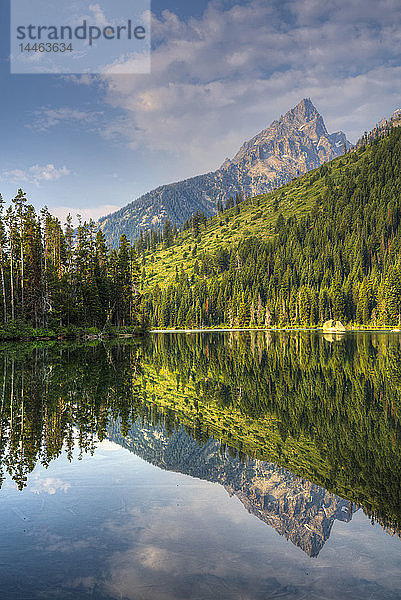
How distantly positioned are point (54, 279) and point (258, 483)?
72099 millimetres

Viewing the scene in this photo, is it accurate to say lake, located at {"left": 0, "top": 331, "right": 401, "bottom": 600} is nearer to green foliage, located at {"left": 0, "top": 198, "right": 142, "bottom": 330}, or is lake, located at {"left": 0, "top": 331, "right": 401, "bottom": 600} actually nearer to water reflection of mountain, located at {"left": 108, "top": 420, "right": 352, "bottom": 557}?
water reflection of mountain, located at {"left": 108, "top": 420, "right": 352, "bottom": 557}

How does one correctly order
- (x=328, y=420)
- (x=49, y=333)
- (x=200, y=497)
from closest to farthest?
(x=200, y=497)
(x=328, y=420)
(x=49, y=333)

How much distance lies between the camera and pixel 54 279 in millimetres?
76312

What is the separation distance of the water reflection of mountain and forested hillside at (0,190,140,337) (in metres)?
53.9

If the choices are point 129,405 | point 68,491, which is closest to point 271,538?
point 68,491

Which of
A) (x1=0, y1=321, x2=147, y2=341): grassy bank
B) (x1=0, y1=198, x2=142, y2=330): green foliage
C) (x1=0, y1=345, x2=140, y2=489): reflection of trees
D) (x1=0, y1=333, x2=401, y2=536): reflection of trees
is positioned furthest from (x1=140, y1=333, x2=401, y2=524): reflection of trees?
(x1=0, y1=198, x2=142, y2=330): green foliage

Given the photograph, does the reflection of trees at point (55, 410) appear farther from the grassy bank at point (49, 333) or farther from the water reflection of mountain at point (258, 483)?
the grassy bank at point (49, 333)

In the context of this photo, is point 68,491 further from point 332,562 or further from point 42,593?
point 332,562

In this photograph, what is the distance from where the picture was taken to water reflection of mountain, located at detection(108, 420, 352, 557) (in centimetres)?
782

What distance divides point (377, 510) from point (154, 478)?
5046mm

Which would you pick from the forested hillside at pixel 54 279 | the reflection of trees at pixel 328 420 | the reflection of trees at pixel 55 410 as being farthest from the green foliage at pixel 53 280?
the reflection of trees at pixel 328 420

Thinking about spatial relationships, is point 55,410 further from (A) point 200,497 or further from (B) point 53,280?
(B) point 53,280

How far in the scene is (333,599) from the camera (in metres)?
5.49

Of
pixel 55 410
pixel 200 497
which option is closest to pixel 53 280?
pixel 55 410
